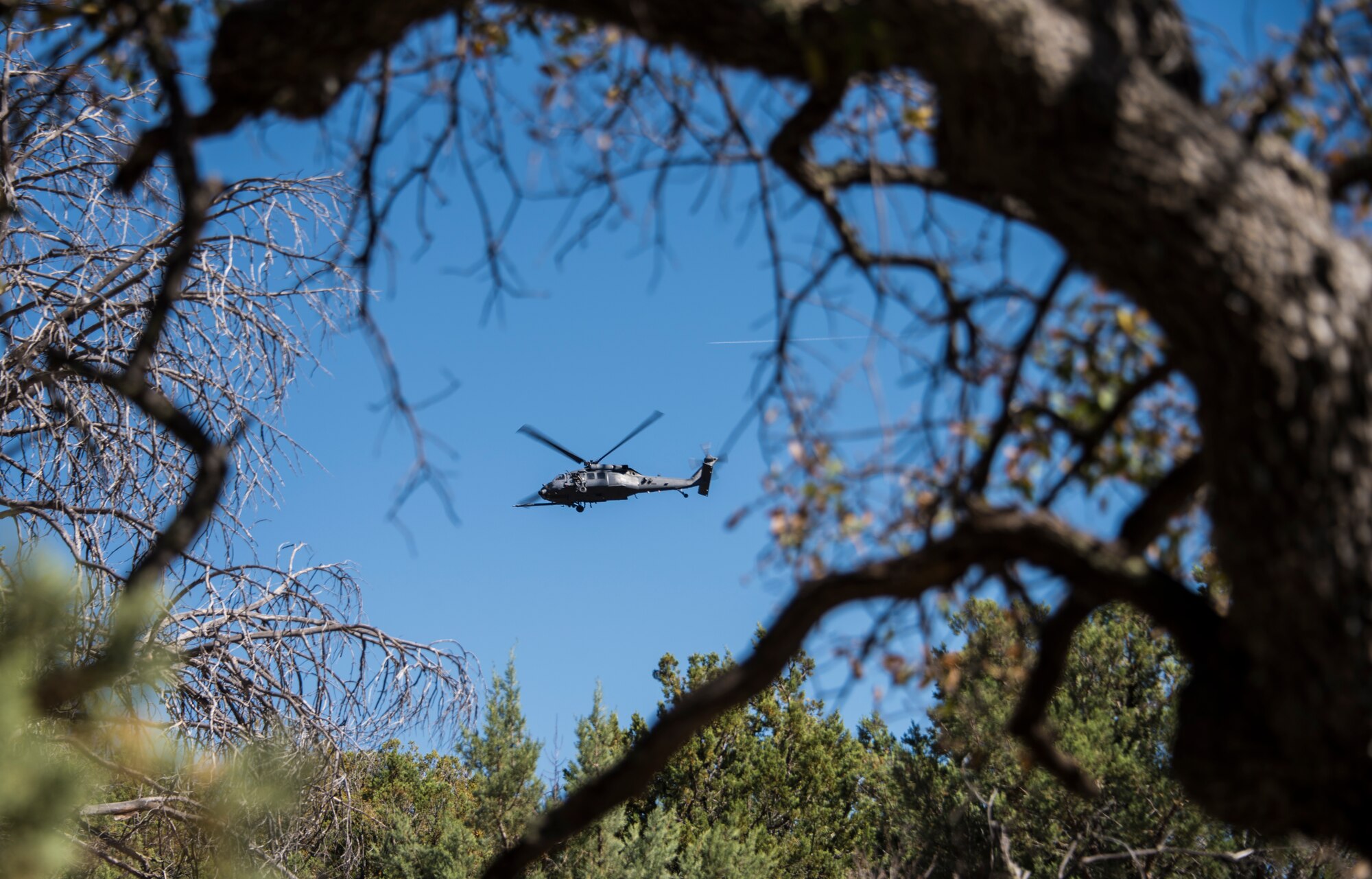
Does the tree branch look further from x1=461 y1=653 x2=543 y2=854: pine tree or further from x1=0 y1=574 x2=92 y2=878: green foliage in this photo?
x1=461 y1=653 x2=543 y2=854: pine tree

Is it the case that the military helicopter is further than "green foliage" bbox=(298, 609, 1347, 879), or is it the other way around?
the military helicopter

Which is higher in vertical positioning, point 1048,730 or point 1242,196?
point 1242,196

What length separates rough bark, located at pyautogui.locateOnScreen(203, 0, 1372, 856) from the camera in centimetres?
A: 174

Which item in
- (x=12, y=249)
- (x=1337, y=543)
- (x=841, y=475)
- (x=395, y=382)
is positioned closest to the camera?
(x=1337, y=543)

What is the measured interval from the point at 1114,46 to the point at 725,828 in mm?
18791

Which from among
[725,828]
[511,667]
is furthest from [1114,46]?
[725,828]

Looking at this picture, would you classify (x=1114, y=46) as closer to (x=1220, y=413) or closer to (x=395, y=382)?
(x=1220, y=413)

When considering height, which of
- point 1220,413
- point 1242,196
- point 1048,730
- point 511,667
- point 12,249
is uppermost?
point 511,667

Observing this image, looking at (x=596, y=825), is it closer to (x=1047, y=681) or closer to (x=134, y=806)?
(x=134, y=806)

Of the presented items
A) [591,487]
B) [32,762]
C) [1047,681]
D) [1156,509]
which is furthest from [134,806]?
[591,487]

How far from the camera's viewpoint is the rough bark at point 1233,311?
1.74m

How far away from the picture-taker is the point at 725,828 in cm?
1903

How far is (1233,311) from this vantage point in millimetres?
1774

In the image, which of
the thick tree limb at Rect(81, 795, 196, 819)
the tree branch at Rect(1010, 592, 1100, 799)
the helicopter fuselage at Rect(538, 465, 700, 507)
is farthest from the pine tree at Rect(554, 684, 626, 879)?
the tree branch at Rect(1010, 592, 1100, 799)
